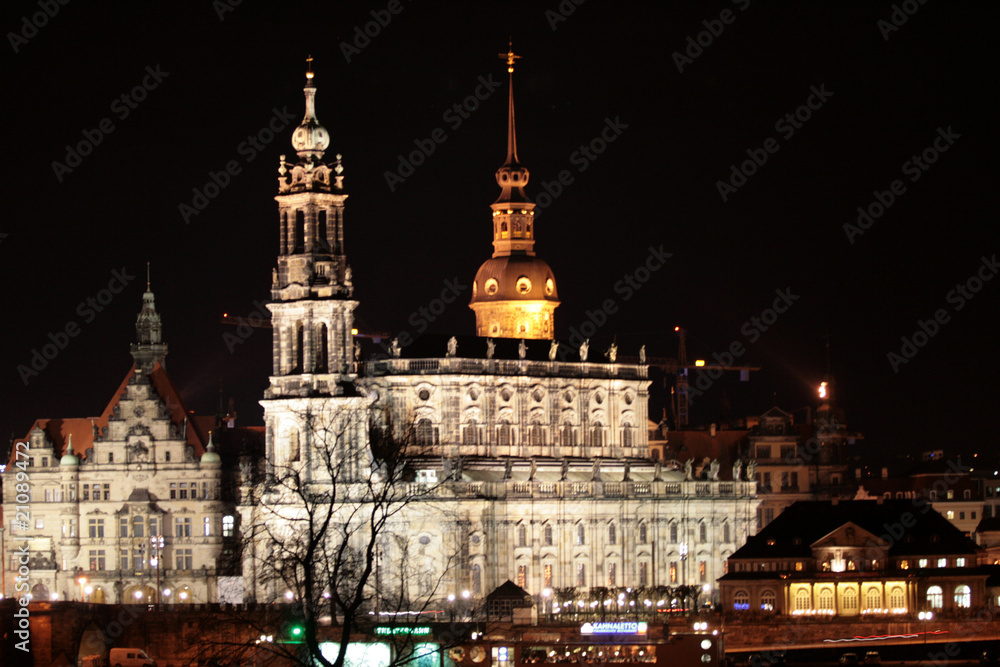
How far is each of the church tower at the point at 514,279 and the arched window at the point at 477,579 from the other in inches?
962

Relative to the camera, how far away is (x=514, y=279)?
549 feet

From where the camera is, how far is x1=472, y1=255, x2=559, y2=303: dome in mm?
167375

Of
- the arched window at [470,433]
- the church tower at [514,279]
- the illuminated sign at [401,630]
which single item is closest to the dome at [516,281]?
the church tower at [514,279]

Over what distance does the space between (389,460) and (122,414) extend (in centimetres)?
2269

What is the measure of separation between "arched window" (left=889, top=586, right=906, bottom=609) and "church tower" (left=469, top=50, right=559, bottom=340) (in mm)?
37127

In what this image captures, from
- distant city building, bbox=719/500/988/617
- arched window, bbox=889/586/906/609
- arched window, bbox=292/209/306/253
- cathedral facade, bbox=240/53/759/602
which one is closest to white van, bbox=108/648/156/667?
cathedral facade, bbox=240/53/759/602

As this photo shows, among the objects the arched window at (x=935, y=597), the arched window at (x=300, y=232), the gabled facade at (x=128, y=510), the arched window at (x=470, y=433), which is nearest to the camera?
the arched window at (x=935, y=597)

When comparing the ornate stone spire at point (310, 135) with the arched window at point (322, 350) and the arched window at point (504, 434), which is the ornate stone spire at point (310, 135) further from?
the arched window at point (504, 434)

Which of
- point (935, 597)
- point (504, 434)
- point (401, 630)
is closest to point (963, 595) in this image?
point (935, 597)

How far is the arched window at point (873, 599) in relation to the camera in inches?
5330

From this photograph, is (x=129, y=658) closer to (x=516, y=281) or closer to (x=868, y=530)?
(x=868, y=530)

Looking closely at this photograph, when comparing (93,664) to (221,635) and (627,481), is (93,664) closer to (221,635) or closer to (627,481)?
(221,635)

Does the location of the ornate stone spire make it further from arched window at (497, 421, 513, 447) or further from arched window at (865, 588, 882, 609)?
arched window at (865, 588, 882, 609)

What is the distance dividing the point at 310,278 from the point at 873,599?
113 ft
